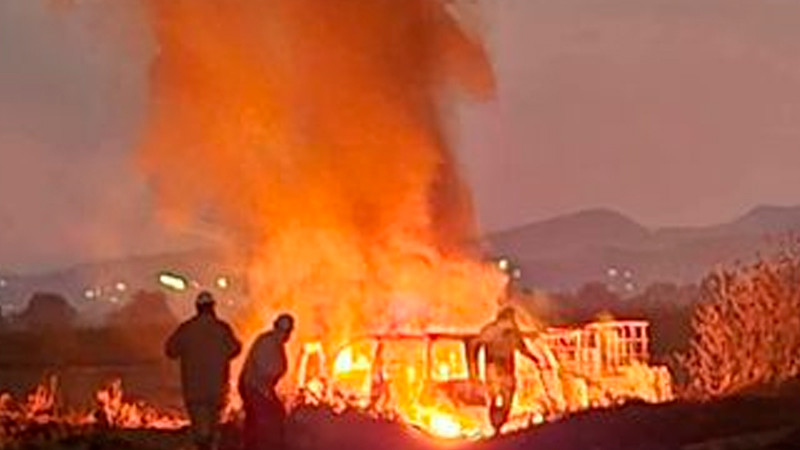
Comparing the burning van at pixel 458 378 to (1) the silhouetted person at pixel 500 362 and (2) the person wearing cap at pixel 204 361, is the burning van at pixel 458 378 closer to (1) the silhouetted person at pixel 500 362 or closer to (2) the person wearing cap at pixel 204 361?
(1) the silhouetted person at pixel 500 362

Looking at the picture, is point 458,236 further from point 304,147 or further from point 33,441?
point 33,441

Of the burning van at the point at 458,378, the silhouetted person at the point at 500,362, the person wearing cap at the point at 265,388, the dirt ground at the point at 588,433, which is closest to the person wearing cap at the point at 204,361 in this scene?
the person wearing cap at the point at 265,388

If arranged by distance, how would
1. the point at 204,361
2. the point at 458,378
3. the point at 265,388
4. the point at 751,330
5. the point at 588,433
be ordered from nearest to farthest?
the point at 265,388, the point at 204,361, the point at 588,433, the point at 458,378, the point at 751,330

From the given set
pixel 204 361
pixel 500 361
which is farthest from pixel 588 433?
pixel 204 361

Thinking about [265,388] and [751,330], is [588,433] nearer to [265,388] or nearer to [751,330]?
[265,388]

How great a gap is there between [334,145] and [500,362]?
9.37 meters

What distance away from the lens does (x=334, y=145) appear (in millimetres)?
35469

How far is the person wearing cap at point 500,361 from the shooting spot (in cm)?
2678

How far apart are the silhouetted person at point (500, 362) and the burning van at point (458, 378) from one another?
194 mm

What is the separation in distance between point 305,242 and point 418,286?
2.46 meters

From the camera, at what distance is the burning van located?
27656 millimetres

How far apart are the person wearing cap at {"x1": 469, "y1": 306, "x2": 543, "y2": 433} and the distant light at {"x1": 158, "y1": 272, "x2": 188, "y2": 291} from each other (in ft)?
44.1

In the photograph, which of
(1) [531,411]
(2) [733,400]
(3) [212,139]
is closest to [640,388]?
(1) [531,411]

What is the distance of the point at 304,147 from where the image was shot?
118ft
